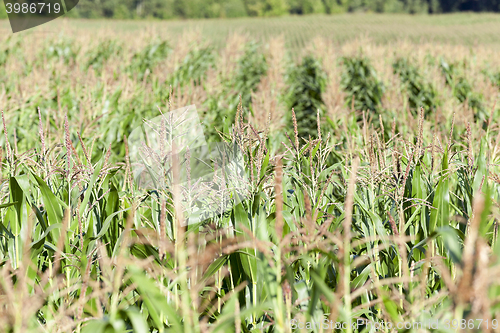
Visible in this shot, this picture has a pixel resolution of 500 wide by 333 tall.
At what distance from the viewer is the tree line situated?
69812 millimetres

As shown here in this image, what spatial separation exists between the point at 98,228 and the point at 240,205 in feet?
2.48

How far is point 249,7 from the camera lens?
261 ft

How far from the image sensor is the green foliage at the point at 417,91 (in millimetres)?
6431

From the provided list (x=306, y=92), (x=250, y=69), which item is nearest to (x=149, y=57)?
(x=250, y=69)

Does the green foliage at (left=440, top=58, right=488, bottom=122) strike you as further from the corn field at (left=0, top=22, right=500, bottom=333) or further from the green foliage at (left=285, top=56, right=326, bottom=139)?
the green foliage at (left=285, top=56, right=326, bottom=139)

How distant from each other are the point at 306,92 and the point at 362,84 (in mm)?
1478

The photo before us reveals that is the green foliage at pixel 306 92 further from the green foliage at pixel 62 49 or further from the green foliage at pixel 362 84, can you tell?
the green foliage at pixel 62 49

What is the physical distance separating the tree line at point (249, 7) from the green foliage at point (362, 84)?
6558 centimetres

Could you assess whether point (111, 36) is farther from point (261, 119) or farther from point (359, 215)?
point (359, 215)

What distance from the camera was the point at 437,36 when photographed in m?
37.3

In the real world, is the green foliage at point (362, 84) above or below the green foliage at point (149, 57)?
below

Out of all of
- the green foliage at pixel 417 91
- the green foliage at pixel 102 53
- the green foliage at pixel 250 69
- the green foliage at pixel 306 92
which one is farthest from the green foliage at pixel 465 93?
the green foliage at pixel 102 53

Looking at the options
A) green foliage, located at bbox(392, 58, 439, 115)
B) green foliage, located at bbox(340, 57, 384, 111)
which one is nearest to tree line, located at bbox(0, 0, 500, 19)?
green foliage, located at bbox(340, 57, 384, 111)

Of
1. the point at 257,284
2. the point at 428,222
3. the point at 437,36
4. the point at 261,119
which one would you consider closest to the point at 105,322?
the point at 257,284
